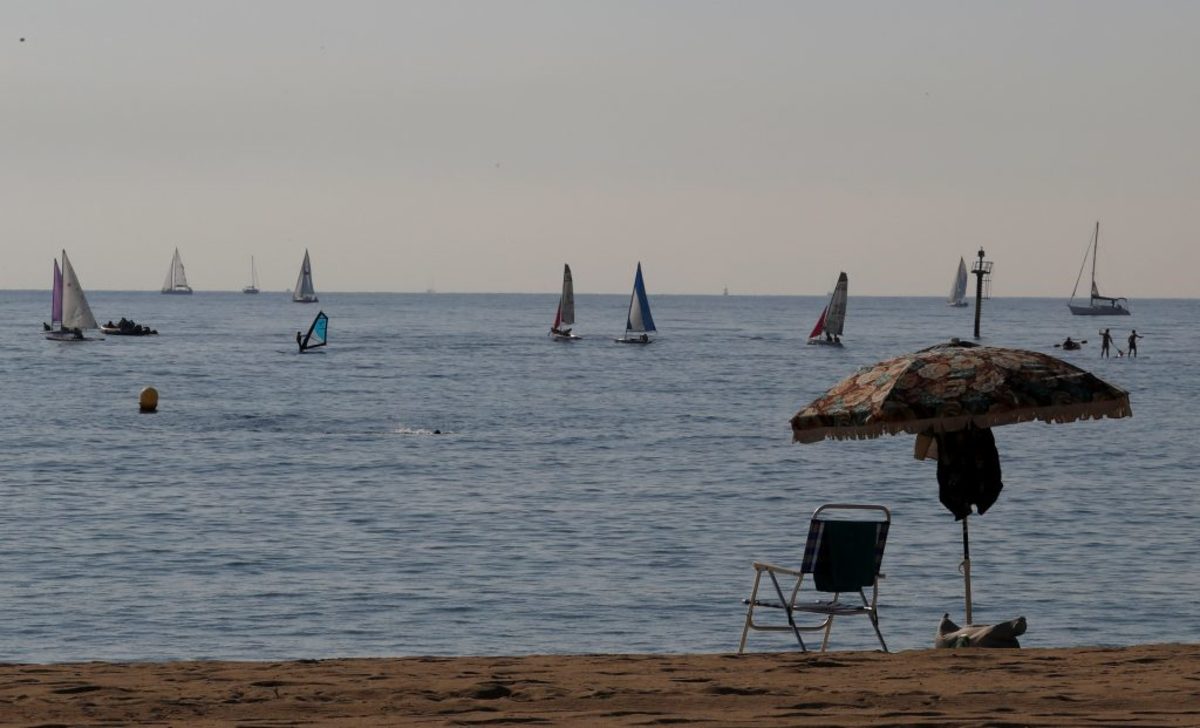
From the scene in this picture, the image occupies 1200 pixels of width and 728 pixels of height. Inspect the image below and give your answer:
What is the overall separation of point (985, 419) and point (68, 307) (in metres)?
94.4

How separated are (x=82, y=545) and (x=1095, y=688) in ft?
56.0

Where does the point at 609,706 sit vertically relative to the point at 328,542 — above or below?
above

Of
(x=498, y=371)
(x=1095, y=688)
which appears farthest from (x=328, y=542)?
(x=498, y=371)

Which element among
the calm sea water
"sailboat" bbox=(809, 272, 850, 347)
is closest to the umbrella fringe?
the calm sea water

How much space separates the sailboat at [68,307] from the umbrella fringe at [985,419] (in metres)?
82.6

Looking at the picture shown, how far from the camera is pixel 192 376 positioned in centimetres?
7938

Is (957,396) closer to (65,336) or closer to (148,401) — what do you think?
(148,401)

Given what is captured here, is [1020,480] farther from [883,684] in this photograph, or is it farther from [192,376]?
[192,376]

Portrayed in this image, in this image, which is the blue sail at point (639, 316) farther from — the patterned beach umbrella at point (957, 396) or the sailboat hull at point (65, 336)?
the patterned beach umbrella at point (957, 396)

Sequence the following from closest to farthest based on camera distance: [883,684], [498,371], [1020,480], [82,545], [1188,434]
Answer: [883,684]
[82,545]
[1020,480]
[1188,434]
[498,371]

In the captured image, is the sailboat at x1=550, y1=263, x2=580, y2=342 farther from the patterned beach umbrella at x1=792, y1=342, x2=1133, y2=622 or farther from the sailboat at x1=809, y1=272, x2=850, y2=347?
the patterned beach umbrella at x1=792, y1=342, x2=1133, y2=622

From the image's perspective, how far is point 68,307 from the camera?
9975cm

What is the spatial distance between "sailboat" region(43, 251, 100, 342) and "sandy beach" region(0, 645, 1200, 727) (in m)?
82.6

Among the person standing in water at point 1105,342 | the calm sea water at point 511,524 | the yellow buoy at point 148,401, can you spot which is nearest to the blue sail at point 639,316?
the person standing in water at point 1105,342
